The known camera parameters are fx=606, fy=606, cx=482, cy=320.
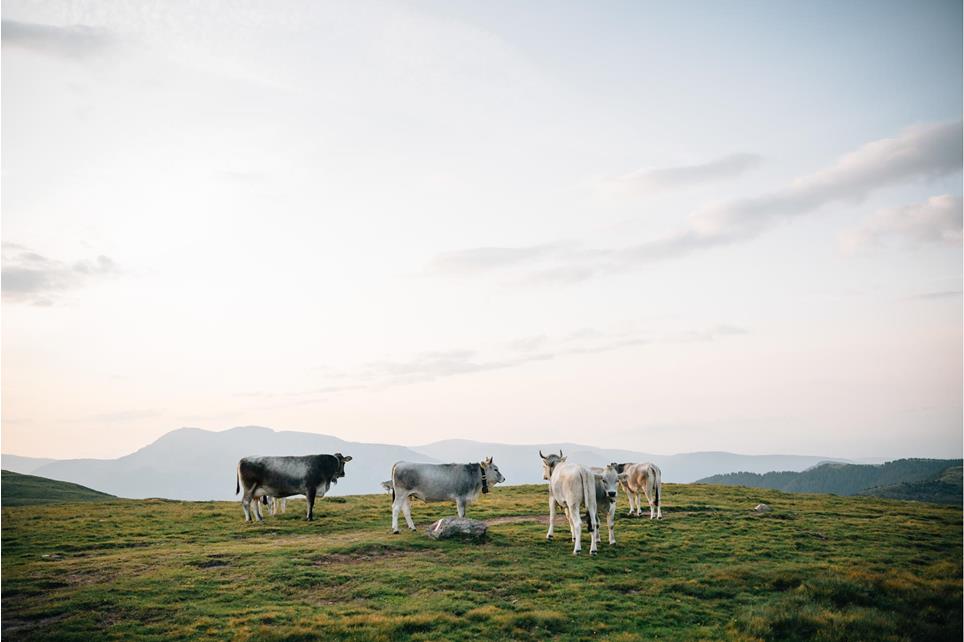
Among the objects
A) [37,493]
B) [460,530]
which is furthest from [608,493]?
[37,493]

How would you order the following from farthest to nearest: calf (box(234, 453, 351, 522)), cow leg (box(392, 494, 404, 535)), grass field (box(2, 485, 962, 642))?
calf (box(234, 453, 351, 522)), cow leg (box(392, 494, 404, 535)), grass field (box(2, 485, 962, 642))

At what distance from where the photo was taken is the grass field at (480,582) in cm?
1516

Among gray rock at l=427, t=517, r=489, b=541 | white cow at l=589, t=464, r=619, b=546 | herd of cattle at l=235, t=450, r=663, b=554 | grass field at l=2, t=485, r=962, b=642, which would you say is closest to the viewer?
grass field at l=2, t=485, r=962, b=642

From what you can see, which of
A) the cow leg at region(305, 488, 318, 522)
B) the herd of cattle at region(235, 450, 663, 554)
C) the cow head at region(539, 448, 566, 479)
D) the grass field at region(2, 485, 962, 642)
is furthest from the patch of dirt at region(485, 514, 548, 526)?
the cow leg at region(305, 488, 318, 522)

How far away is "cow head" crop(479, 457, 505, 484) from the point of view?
26.8 metres

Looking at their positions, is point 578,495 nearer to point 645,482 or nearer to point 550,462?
point 550,462

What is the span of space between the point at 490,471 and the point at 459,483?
5.97 ft

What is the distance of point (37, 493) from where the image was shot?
63281mm

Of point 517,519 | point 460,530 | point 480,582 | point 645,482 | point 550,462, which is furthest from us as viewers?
point 517,519

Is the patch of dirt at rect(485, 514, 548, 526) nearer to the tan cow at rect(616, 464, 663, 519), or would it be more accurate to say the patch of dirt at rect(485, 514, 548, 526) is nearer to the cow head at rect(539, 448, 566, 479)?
the cow head at rect(539, 448, 566, 479)

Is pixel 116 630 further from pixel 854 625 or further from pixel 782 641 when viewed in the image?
pixel 854 625

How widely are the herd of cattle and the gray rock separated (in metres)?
1.69

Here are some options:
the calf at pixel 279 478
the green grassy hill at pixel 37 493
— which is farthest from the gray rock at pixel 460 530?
the green grassy hill at pixel 37 493

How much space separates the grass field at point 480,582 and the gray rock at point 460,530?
1.85ft
